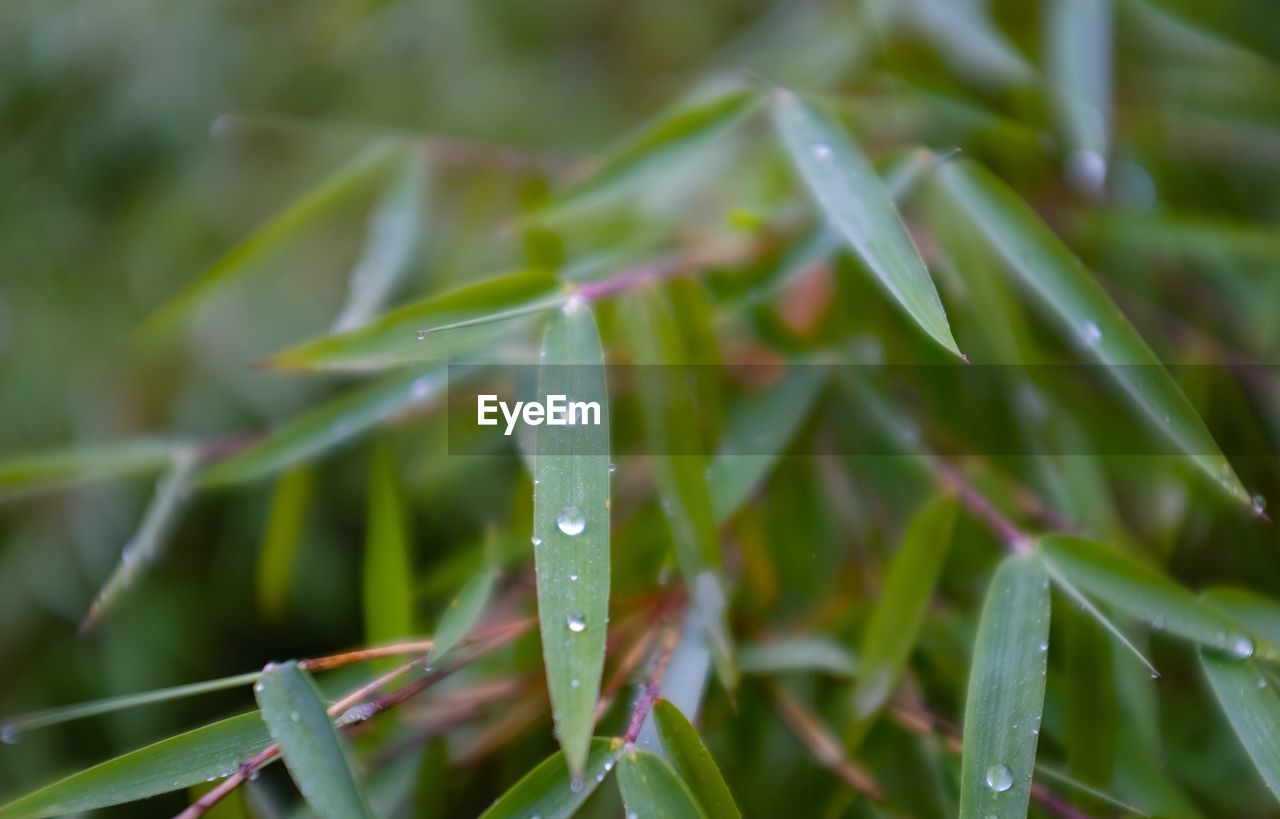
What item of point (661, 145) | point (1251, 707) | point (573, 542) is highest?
point (661, 145)

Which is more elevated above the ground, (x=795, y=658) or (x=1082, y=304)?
(x=1082, y=304)

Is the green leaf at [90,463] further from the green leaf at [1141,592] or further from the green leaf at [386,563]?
the green leaf at [1141,592]

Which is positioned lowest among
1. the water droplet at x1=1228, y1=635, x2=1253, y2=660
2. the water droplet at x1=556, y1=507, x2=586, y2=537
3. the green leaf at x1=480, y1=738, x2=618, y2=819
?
the water droplet at x1=1228, y1=635, x2=1253, y2=660

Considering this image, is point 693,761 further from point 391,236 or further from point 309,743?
point 391,236

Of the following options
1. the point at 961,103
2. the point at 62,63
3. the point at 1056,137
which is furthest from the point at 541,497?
the point at 62,63

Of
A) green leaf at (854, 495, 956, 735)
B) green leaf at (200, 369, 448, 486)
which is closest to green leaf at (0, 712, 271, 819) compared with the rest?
green leaf at (200, 369, 448, 486)

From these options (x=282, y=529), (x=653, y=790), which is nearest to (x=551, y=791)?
(x=653, y=790)

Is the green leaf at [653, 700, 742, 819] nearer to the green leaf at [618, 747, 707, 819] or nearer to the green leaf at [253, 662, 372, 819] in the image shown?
the green leaf at [618, 747, 707, 819]
